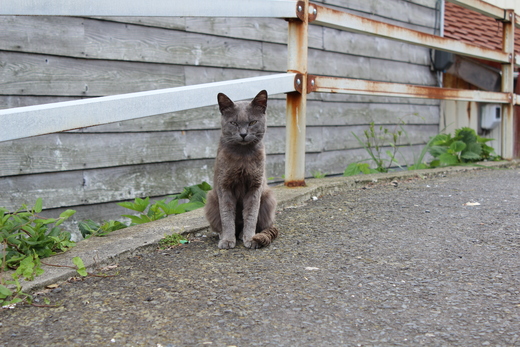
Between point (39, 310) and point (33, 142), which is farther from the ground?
point (33, 142)

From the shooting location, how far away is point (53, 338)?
1488 mm

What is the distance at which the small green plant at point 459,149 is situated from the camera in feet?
16.4

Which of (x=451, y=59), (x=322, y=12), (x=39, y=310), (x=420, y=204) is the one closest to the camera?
(x=39, y=310)

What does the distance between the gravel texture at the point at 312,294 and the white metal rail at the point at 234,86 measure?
2.15 ft

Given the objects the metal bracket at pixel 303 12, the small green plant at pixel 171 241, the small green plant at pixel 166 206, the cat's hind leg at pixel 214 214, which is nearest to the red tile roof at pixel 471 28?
the metal bracket at pixel 303 12

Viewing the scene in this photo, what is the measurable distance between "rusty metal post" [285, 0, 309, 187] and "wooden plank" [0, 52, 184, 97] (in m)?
1.41

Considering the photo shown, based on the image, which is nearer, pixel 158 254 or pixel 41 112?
pixel 41 112

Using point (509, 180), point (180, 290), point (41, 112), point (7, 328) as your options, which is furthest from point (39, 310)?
point (509, 180)

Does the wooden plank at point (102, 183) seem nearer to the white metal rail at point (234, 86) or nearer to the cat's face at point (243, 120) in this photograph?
the white metal rail at point (234, 86)

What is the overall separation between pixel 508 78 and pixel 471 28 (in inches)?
111

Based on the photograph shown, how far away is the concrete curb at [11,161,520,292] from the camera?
6.40 feet

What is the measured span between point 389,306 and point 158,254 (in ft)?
3.41

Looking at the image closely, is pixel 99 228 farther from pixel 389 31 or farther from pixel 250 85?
pixel 389 31

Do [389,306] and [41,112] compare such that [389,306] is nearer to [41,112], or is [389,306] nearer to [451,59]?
[41,112]
